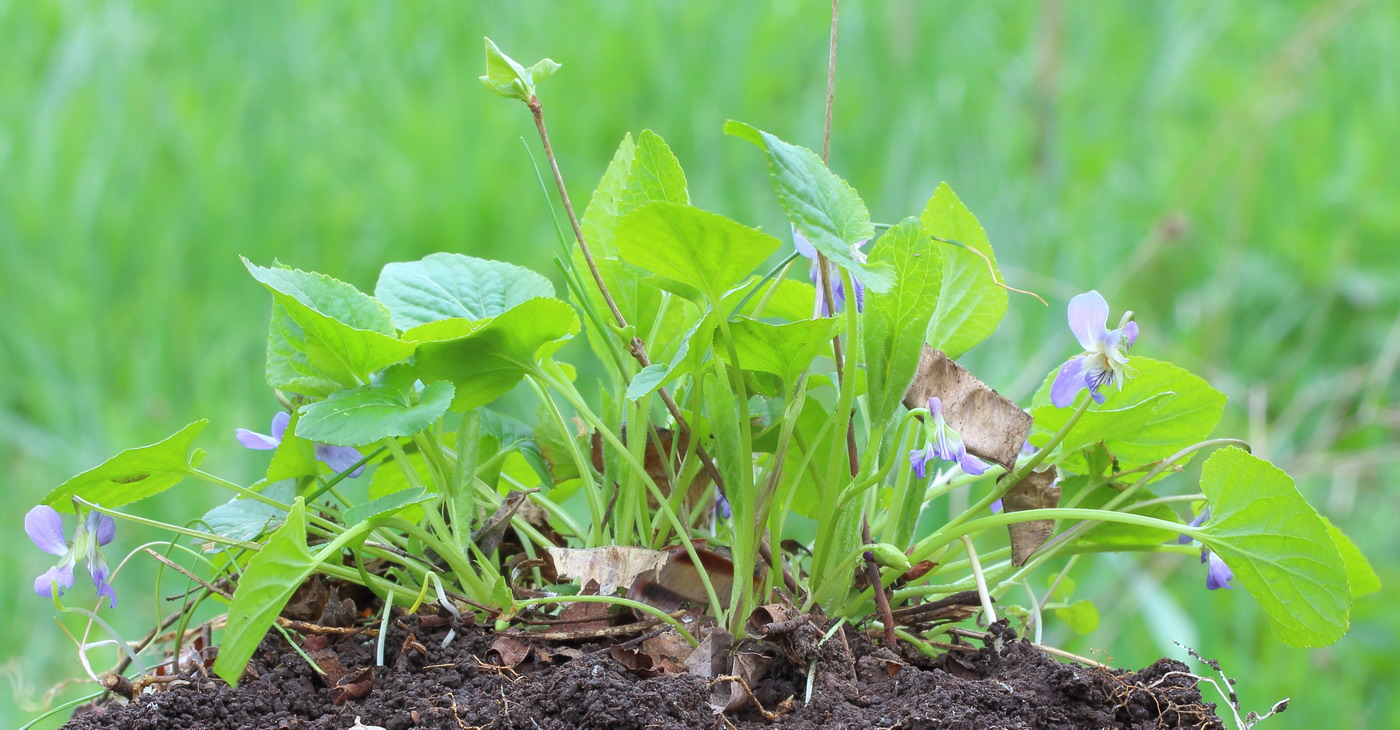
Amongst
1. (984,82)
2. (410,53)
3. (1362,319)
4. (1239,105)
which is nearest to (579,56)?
(410,53)

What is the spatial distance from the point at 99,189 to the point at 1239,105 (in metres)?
2.30

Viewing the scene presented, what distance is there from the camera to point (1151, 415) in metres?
0.73

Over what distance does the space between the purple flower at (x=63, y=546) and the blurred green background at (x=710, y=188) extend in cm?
119

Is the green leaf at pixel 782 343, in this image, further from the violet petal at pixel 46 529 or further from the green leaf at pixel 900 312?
the violet petal at pixel 46 529

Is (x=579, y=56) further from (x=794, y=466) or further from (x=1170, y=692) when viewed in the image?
(x=1170, y=692)

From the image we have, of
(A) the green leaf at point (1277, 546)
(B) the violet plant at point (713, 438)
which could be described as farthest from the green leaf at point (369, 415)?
(A) the green leaf at point (1277, 546)

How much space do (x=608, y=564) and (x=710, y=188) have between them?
1585 mm

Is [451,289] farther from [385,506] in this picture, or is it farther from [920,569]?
[920,569]

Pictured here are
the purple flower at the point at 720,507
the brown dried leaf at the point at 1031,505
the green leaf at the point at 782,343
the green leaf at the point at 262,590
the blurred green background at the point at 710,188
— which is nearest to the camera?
the green leaf at the point at 262,590

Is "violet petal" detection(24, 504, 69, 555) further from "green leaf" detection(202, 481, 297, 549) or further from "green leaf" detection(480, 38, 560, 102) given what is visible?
"green leaf" detection(480, 38, 560, 102)

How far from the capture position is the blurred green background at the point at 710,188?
1.99 m

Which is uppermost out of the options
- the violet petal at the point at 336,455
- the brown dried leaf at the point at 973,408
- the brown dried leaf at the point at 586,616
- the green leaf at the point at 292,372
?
the green leaf at the point at 292,372

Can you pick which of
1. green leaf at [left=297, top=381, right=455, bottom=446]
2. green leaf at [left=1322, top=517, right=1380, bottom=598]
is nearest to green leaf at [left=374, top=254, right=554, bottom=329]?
green leaf at [left=297, top=381, right=455, bottom=446]

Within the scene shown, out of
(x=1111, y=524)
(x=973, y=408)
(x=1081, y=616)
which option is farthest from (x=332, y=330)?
(x=1081, y=616)
